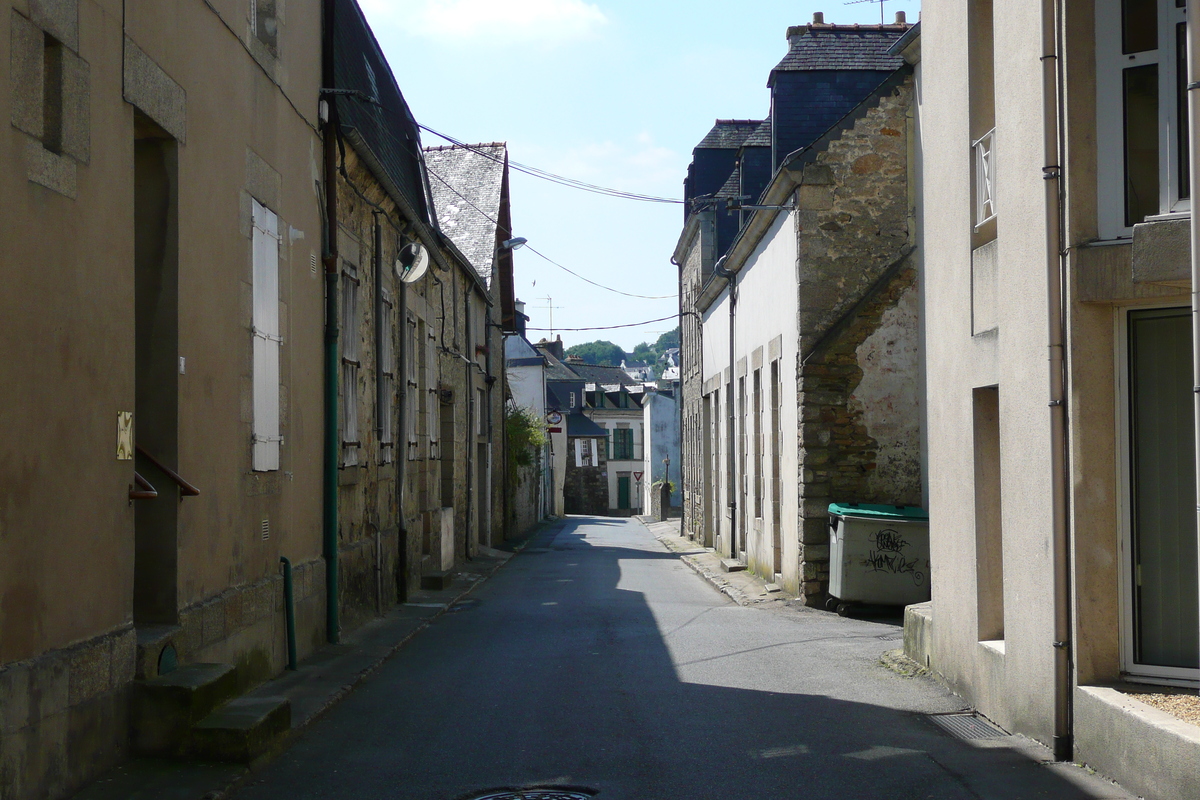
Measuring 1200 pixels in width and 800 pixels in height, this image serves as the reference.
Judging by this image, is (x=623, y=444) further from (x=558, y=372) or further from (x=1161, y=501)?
(x=1161, y=501)

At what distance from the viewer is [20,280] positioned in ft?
15.0

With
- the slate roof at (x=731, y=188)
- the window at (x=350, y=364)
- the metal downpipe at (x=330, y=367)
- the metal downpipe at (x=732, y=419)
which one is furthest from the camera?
the slate roof at (x=731, y=188)

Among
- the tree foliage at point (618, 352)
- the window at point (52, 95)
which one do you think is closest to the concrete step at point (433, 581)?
the window at point (52, 95)

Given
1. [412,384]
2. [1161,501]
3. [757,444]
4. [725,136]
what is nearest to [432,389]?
[412,384]

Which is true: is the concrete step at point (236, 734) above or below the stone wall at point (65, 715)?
below

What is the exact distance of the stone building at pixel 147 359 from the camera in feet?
15.3

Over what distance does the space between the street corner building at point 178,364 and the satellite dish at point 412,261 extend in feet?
0.22

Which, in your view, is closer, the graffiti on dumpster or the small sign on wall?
the small sign on wall

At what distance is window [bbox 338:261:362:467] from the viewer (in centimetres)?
1097

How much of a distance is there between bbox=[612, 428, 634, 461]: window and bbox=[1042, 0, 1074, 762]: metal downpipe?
61.5 m

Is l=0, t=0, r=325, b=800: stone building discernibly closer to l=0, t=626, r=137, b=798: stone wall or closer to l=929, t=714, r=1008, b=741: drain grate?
l=0, t=626, r=137, b=798: stone wall

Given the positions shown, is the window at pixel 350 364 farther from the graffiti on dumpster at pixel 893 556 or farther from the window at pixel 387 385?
the graffiti on dumpster at pixel 893 556

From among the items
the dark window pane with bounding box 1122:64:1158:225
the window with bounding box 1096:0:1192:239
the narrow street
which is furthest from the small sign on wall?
the dark window pane with bounding box 1122:64:1158:225

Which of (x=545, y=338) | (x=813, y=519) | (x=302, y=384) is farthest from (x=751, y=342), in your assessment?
(x=545, y=338)
